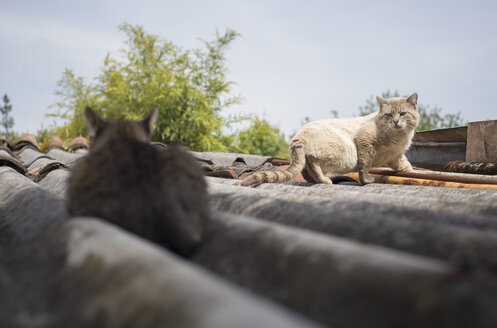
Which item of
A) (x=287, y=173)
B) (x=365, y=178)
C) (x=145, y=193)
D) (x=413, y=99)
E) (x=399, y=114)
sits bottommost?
(x=365, y=178)

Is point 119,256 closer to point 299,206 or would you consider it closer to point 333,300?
Answer: point 333,300

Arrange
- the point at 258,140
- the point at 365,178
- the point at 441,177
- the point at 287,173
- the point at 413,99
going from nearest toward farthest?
the point at 441,177 → the point at 287,173 → the point at 365,178 → the point at 413,99 → the point at 258,140

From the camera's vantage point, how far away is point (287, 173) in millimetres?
3676

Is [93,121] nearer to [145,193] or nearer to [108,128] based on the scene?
[108,128]

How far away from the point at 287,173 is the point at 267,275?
2721 mm

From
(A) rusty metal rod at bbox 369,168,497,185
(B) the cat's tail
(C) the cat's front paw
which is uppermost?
Answer: (B) the cat's tail

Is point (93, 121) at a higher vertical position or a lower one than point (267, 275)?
higher

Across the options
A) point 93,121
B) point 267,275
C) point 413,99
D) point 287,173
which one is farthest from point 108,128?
point 413,99

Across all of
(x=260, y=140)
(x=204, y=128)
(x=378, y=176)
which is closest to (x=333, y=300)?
(x=378, y=176)

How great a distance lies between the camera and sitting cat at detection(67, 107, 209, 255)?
50.7 inches

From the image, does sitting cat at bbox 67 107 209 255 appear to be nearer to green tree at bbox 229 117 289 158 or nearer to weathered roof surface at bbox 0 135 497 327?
weathered roof surface at bbox 0 135 497 327

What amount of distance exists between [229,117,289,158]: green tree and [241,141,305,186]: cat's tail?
6.62 m

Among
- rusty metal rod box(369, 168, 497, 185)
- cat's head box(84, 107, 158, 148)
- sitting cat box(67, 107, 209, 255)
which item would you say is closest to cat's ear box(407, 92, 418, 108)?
rusty metal rod box(369, 168, 497, 185)

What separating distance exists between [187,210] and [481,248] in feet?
3.07
